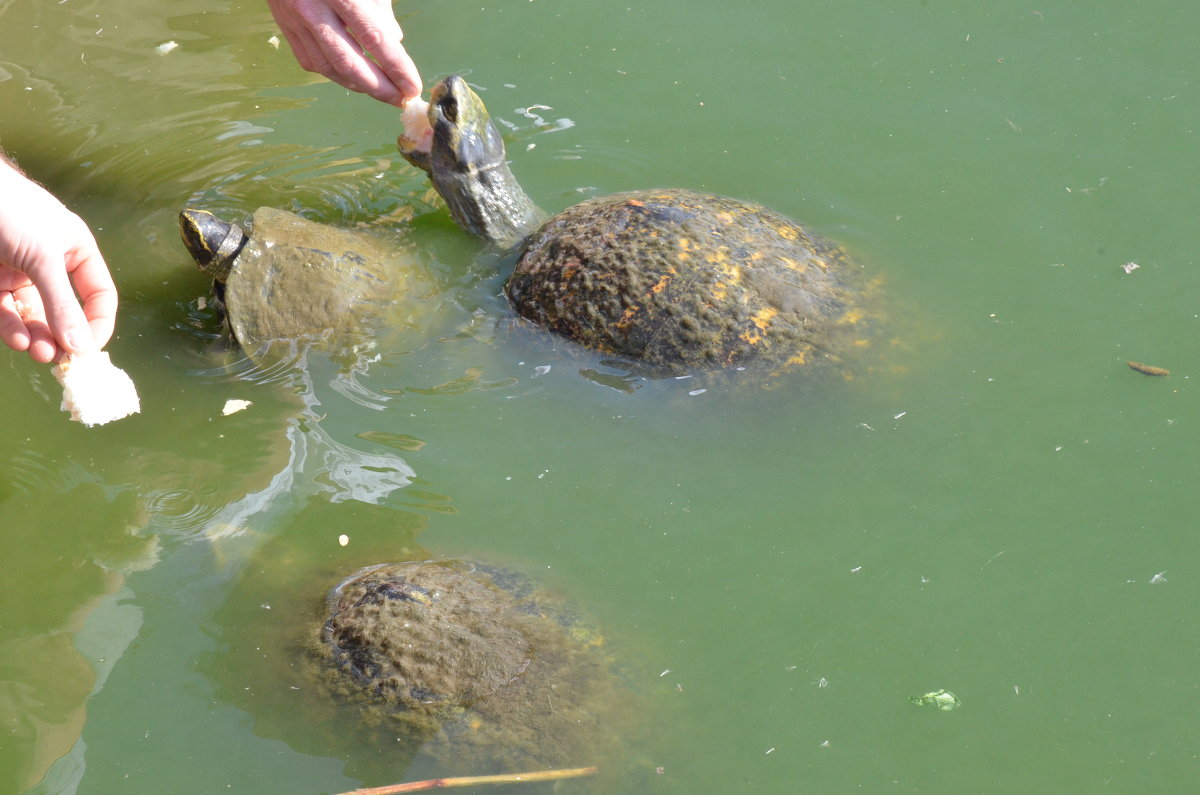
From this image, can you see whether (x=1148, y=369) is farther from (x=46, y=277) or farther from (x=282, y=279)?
(x=46, y=277)

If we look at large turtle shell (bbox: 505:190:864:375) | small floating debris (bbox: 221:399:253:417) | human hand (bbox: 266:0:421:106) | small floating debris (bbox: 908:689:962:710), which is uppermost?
human hand (bbox: 266:0:421:106)

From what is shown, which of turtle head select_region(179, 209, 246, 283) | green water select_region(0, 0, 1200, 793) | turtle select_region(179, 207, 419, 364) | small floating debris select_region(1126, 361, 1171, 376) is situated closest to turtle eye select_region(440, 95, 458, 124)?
green water select_region(0, 0, 1200, 793)

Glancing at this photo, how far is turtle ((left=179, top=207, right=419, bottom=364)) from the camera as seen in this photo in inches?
164

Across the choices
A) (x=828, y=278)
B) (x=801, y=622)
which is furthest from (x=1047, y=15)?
(x=801, y=622)

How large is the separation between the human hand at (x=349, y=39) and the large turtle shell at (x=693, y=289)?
95 centimetres

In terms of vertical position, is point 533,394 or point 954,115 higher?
point 954,115

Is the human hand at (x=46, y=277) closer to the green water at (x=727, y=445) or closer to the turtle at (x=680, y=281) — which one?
the green water at (x=727, y=445)

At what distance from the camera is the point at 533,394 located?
13.1 ft

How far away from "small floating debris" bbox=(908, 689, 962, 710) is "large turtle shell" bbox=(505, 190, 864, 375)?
1.34 metres

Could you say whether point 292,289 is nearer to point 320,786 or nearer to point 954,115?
point 320,786

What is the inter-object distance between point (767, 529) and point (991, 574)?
0.73 m

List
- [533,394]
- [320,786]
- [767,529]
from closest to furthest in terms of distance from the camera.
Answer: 1. [320,786]
2. [767,529]
3. [533,394]

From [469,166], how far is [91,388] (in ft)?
6.38

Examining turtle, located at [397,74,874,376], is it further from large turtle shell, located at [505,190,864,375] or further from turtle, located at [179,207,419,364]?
turtle, located at [179,207,419,364]
